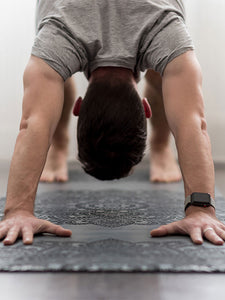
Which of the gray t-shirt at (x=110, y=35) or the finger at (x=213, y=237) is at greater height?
the gray t-shirt at (x=110, y=35)

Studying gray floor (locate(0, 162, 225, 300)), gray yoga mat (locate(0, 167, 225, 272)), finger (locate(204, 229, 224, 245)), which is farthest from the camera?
finger (locate(204, 229, 224, 245))

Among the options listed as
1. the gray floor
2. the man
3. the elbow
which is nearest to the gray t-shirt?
the man

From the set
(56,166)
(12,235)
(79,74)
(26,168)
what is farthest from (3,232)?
(79,74)

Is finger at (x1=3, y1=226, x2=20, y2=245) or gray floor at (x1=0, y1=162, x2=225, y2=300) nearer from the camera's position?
gray floor at (x1=0, y1=162, x2=225, y2=300)

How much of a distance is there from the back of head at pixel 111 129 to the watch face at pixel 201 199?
0.72 ft

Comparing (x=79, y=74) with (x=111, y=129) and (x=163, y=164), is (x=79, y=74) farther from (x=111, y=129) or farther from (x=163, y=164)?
(x=111, y=129)

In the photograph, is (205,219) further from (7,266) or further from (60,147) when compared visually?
(60,147)

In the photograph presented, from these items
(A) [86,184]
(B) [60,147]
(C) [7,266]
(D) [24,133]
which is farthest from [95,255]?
(B) [60,147]

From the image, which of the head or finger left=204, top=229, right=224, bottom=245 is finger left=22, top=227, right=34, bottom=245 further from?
finger left=204, top=229, right=224, bottom=245

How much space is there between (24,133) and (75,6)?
1.39 feet

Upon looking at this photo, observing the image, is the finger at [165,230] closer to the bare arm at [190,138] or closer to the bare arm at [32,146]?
the bare arm at [190,138]

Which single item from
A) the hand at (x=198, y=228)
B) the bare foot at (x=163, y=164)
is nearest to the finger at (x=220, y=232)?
the hand at (x=198, y=228)

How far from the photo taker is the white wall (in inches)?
106

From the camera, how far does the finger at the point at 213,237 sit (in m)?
0.91
